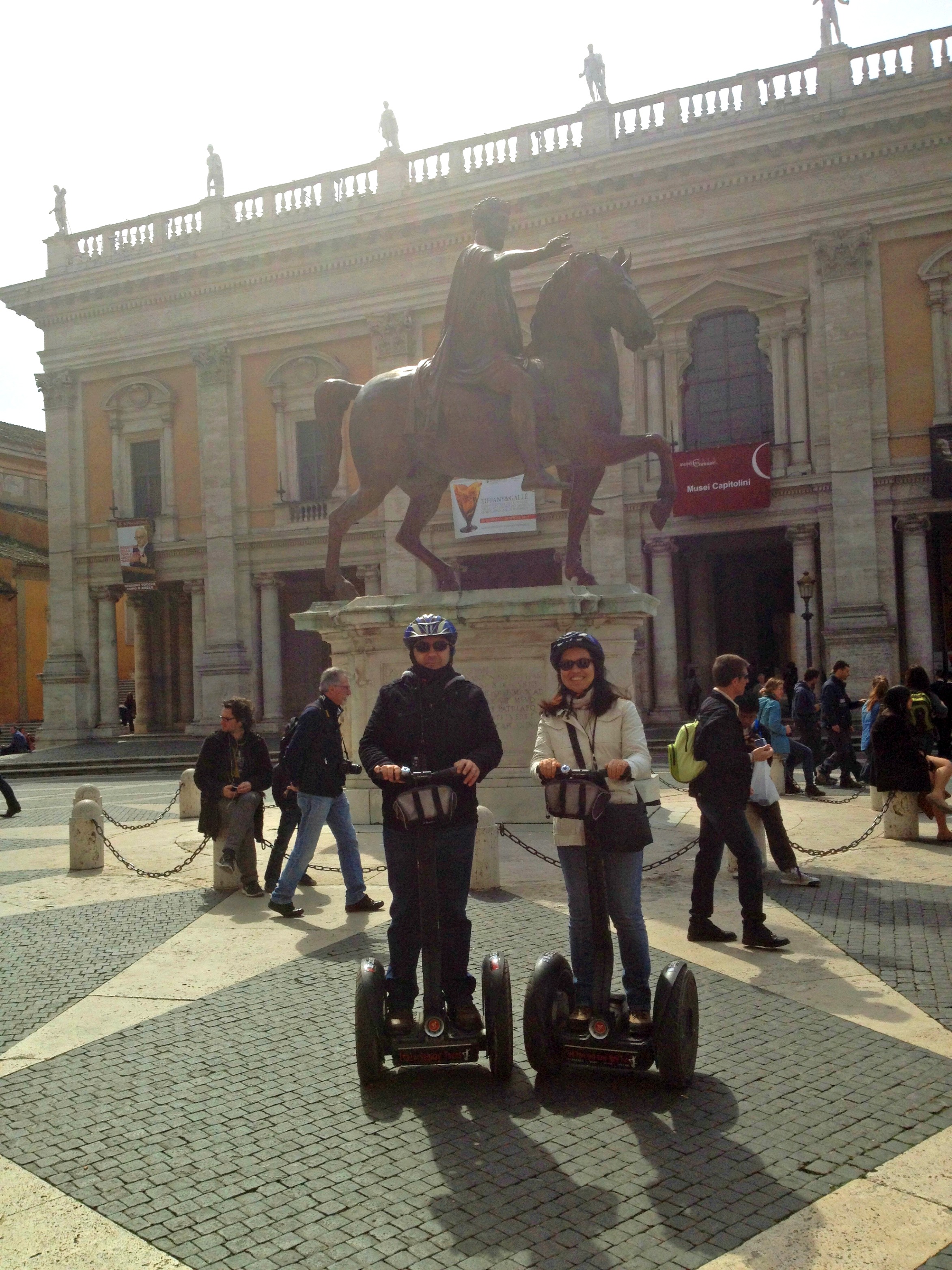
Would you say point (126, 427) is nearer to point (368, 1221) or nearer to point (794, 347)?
point (794, 347)

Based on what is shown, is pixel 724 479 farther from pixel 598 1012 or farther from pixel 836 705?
pixel 598 1012

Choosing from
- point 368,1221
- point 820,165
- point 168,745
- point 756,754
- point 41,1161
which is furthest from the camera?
point 168,745

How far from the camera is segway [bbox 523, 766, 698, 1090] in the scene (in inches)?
158

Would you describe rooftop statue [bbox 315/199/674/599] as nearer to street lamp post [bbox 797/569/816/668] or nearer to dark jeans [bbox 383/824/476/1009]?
dark jeans [bbox 383/824/476/1009]

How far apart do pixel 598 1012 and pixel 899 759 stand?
20.2 feet

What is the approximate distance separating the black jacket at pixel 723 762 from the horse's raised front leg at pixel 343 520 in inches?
234

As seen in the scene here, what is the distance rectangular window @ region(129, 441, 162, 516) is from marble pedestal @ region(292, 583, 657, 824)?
2419 cm

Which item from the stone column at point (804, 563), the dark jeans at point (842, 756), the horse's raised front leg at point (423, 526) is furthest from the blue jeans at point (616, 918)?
the stone column at point (804, 563)

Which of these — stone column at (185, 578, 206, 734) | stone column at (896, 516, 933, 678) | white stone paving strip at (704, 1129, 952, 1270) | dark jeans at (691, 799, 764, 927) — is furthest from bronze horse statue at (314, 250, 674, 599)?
stone column at (185, 578, 206, 734)

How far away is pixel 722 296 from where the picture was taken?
26891 millimetres

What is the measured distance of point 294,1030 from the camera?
16.0 ft

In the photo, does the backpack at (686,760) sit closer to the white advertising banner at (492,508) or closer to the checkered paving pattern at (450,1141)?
the checkered paving pattern at (450,1141)

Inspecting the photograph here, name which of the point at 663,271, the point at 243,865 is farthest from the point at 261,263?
the point at 243,865

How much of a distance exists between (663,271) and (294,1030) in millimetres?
25171
